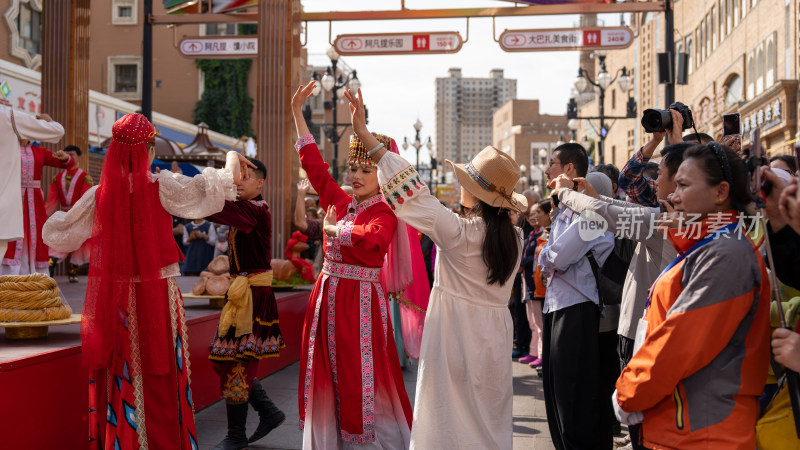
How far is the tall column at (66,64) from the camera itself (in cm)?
970

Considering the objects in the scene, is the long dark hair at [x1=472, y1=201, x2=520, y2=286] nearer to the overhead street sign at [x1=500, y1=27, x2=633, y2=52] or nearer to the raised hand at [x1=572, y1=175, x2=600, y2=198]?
the raised hand at [x1=572, y1=175, x2=600, y2=198]

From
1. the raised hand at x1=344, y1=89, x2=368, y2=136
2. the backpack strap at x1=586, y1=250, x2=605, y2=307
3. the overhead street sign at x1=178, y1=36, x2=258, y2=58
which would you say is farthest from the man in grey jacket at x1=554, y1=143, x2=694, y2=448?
the overhead street sign at x1=178, y1=36, x2=258, y2=58

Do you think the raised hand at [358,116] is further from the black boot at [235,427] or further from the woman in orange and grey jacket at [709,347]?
the black boot at [235,427]

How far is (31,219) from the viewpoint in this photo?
25.0ft

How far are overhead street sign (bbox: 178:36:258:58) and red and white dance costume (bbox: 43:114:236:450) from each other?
26.2ft

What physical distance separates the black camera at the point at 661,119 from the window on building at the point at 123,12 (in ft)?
109

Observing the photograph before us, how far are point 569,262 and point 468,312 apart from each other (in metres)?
0.99

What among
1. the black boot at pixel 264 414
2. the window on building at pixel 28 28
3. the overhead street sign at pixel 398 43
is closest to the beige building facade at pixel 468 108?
the window on building at pixel 28 28

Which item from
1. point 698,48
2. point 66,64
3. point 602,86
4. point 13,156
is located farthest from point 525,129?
point 13,156

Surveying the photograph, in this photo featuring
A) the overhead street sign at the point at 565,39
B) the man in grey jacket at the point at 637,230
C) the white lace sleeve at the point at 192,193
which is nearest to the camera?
the man in grey jacket at the point at 637,230

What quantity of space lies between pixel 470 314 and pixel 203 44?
31.9ft

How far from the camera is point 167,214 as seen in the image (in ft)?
13.5

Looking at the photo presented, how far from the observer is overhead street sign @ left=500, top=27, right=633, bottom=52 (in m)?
10.7

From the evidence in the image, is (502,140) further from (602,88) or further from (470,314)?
(470,314)
